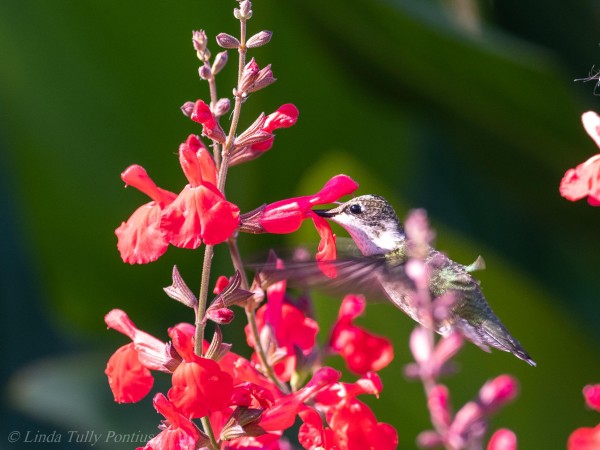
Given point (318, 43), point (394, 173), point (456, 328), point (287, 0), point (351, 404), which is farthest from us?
point (394, 173)

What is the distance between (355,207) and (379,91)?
6.38ft

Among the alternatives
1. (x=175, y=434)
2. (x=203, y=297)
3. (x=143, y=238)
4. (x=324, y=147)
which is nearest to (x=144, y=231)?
(x=143, y=238)

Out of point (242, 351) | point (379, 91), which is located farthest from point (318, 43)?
point (242, 351)

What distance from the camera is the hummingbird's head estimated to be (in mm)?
1289

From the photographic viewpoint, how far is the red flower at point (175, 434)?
94cm

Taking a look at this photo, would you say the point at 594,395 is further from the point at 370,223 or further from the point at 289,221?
the point at 370,223

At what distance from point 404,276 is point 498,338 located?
173 mm

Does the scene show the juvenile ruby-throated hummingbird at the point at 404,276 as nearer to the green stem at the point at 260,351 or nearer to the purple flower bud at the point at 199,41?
the green stem at the point at 260,351

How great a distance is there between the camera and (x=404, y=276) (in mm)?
1229

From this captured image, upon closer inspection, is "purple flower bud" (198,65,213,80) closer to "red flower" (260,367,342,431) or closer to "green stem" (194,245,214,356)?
"green stem" (194,245,214,356)

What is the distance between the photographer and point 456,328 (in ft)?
4.21

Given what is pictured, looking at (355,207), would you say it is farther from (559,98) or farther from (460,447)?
(559,98)

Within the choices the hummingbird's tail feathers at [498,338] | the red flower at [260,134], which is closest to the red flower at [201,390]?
the red flower at [260,134]

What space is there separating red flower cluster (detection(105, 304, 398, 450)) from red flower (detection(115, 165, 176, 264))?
0.28 ft
